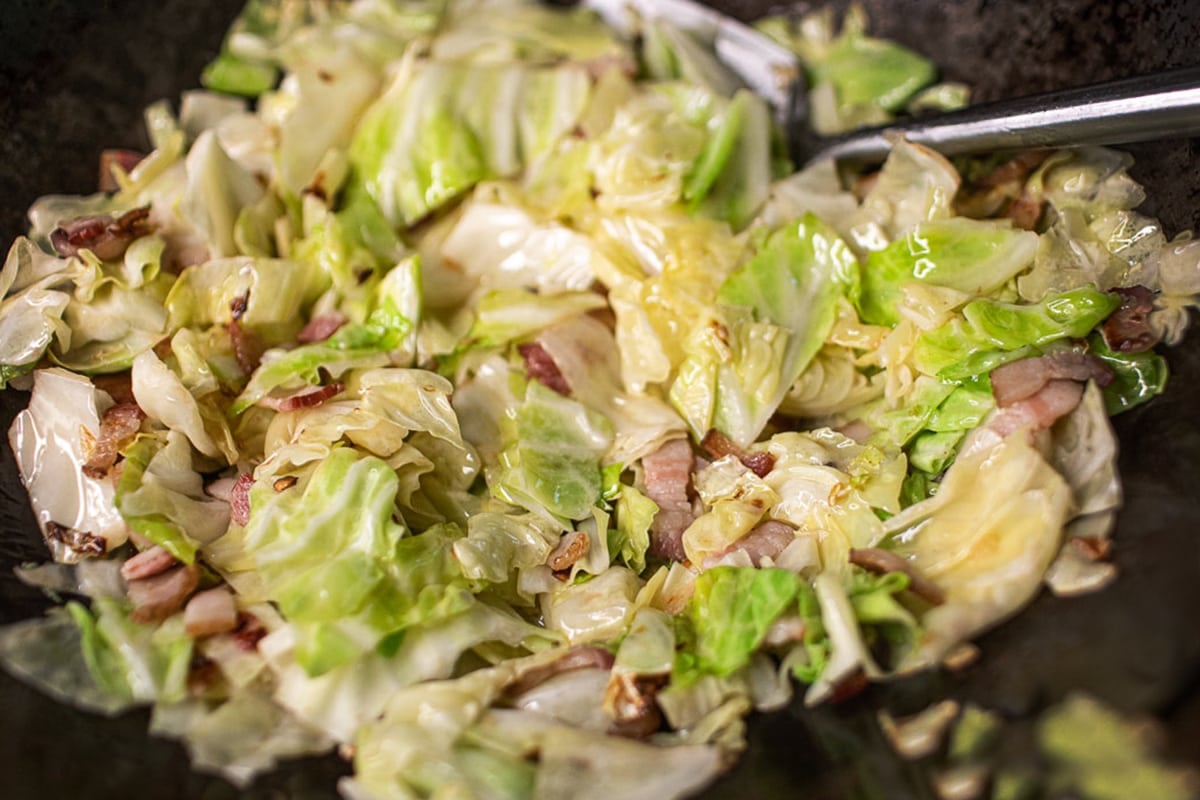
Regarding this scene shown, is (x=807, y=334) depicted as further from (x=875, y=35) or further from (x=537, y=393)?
(x=875, y=35)

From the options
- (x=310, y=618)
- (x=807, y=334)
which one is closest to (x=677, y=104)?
(x=807, y=334)

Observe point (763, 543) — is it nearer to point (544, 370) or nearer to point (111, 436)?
point (544, 370)

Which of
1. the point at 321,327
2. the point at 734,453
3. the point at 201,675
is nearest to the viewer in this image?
the point at 201,675

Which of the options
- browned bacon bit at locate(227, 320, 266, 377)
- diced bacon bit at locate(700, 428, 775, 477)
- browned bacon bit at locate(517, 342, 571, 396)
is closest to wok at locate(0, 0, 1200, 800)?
browned bacon bit at locate(227, 320, 266, 377)

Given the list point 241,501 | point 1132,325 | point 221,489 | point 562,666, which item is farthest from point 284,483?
point 1132,325

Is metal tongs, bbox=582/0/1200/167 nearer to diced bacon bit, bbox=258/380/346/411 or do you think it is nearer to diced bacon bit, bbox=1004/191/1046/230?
diced bacon bit, bbox=1004/191/1046/230

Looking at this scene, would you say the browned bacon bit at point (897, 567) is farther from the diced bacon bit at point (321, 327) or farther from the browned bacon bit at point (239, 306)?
the browned bacon bit at point (239, 306)
